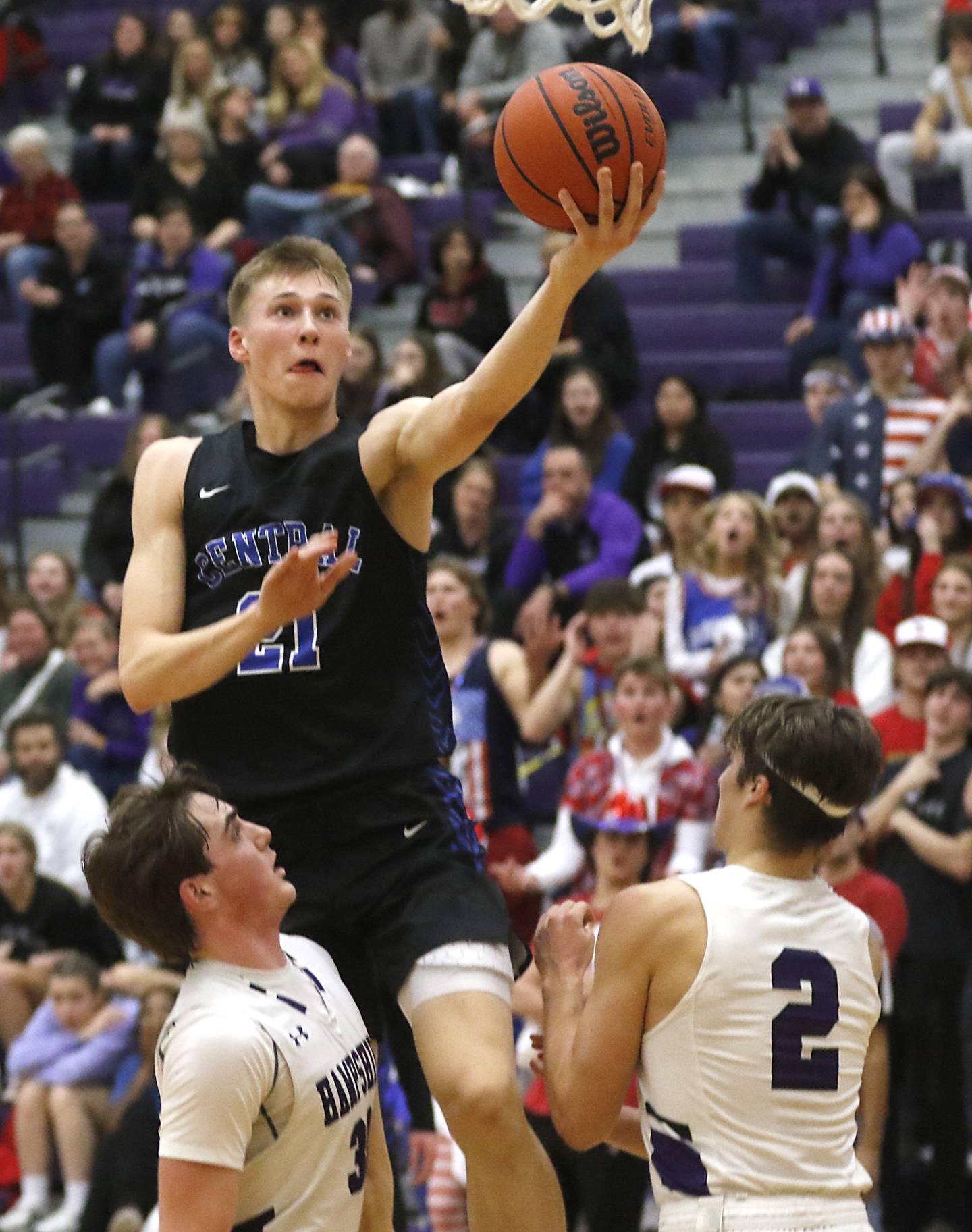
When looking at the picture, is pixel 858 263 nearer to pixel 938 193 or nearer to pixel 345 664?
pixel 938 193

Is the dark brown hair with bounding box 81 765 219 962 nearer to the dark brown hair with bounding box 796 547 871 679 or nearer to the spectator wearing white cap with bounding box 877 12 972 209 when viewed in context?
the dark brown hair with bounding box 796 547 871 679

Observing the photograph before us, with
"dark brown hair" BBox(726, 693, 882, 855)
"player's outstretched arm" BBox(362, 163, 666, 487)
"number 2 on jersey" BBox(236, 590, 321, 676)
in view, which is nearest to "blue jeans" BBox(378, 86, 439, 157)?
"player's outstretched arm" BBox(362, 163, 666, 487)

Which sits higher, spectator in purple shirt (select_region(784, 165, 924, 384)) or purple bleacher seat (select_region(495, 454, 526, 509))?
spectator in purple shirt (select_region(784, 165, 924, 384))

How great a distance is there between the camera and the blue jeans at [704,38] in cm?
1459

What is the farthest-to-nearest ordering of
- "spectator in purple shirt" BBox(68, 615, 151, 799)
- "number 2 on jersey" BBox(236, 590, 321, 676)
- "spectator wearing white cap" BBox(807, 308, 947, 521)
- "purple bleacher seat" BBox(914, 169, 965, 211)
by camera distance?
"purple bleacher seat" BBox(914, 169, 965, 211), "spectator in purple shirt" BBox(68, 615, 151, 799), "spectator wearing white cap" BBox(807, 308, 947, 521), "number 2 on jersey" BBox(236, 590, 321, 676)

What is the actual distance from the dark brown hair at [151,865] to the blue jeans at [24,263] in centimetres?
1060

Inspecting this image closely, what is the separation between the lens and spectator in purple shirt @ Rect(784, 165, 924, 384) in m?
11.4

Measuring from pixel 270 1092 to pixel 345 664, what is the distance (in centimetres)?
96

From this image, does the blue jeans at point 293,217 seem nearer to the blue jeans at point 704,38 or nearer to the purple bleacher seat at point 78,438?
the purple bleacher seat at point 78,438

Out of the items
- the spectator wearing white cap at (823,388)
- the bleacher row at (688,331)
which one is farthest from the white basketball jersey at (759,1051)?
→ the bleacher row at (688,331)

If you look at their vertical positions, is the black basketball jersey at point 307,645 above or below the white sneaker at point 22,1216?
above

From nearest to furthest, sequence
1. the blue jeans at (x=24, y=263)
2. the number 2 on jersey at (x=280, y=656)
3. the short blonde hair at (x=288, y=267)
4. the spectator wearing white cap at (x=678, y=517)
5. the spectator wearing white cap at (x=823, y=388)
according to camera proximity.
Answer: the number 2 on jersey at (x=280, y=656) → the short blonde hair at (x=288, y=267) → the spectator wearing white cap at (x=678, y=517) → the spectator wearing white cap at (x=823, y=388) → the blue jeans at (x=24, y=263)

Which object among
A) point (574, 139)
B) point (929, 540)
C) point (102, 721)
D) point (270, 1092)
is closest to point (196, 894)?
point (270, 1092)

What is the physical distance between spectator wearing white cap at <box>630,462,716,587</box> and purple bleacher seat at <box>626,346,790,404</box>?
2.75 meters
